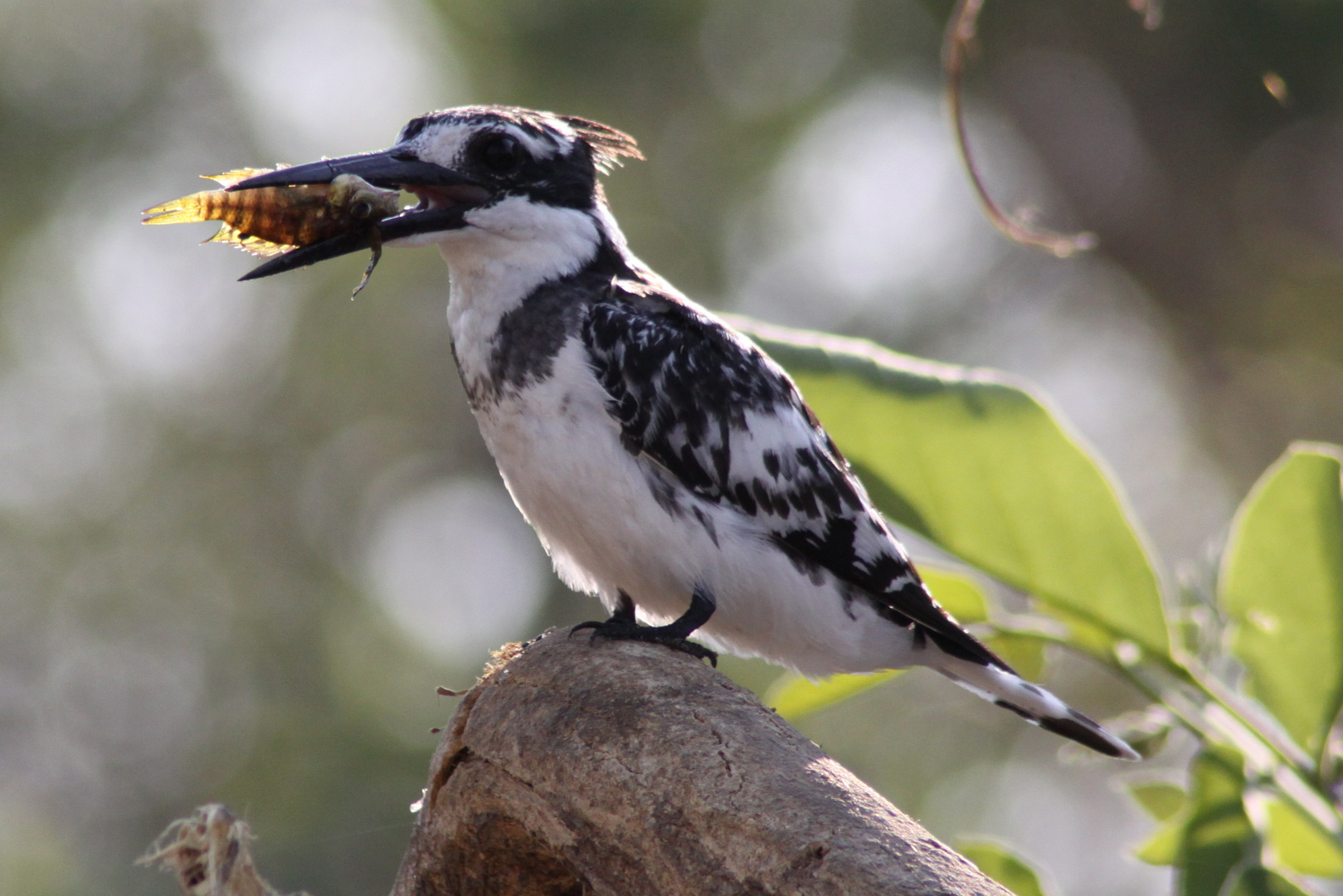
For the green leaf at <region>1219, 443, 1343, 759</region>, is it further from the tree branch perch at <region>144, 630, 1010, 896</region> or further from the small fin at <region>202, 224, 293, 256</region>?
the small fin at <region>202, 224, 293, 256</region>

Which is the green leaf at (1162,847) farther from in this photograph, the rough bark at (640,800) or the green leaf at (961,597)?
the rough bark at (640,800)

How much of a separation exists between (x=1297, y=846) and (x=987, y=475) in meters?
1.12

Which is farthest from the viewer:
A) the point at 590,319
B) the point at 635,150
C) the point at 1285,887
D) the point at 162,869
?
the point at 635,150

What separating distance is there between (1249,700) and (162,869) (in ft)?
6.69

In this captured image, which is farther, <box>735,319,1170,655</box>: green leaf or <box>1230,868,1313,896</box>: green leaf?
<box>735,319,1170,655</box>: green leaf

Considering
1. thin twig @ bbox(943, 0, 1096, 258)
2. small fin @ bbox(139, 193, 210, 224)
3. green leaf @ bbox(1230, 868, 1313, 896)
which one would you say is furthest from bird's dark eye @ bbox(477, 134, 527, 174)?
green leaf @ bbox(1230, 868, 1313, 896)

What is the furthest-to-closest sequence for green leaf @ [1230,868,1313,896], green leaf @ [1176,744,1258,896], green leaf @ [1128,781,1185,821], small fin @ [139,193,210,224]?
green leaf @ [1128,781,1185,821]
small fin @ [139,193,210,224]
green leaf @ [1176,744,1258,896]
green leaf @ [1230,868,1313,896]

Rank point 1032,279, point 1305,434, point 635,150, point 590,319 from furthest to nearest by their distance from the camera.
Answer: point 1032,279 → point 1305,434 → point 635,150 → point 590,319

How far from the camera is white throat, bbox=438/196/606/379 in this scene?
3.07 metres

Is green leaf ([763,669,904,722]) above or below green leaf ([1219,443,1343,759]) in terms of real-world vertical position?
below

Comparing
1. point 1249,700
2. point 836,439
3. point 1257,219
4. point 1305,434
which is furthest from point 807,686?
point 1257,219

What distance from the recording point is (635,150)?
3.51 metres

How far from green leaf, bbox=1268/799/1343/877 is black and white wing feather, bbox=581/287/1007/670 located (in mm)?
699

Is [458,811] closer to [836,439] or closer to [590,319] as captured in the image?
[836,439]
